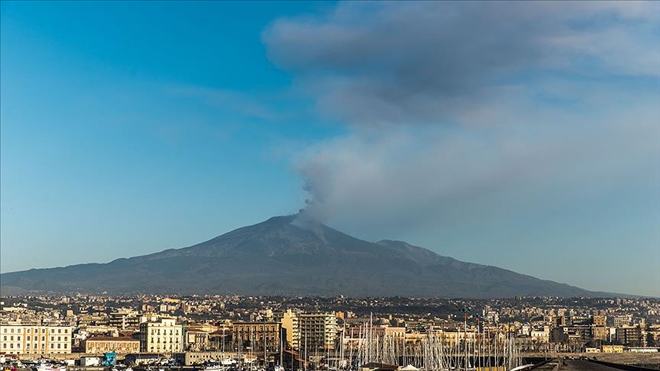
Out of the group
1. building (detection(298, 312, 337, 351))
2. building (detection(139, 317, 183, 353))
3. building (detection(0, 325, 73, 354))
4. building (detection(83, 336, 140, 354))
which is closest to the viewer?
building (detection(0, 325, 73, 354))

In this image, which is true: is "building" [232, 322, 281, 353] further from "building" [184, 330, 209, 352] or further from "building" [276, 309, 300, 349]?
"building" [184, 330, 209, 352]

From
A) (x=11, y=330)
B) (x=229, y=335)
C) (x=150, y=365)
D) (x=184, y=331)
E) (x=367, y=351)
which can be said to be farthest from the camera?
(x=229, y=335)

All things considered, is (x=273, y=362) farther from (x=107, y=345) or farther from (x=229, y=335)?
(x=229, y=335)

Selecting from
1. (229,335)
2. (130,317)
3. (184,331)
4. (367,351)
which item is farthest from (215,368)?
(130,317)

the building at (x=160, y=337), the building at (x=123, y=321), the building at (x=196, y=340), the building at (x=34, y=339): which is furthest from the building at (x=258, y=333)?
the building at (x=34, y=339)

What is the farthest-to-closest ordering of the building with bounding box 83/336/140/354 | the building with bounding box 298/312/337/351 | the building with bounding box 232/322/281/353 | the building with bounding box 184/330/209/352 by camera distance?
the building with bounding box 298/312/337/351 → the building with bounding box 232/322/281/353 → the building with bounding box 184/330/209/352 → the building with bounding box 83/336/140/354

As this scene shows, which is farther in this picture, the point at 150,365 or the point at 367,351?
the point at 367,351

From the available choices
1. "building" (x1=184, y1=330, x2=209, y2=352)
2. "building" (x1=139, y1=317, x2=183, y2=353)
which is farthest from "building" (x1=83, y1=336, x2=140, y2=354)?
"building" (x1=184, y1=330, x2=209, y2=352)

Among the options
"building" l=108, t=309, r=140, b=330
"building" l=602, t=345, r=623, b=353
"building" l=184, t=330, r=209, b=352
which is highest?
"building" l=108, t=309, r=140, b=330
